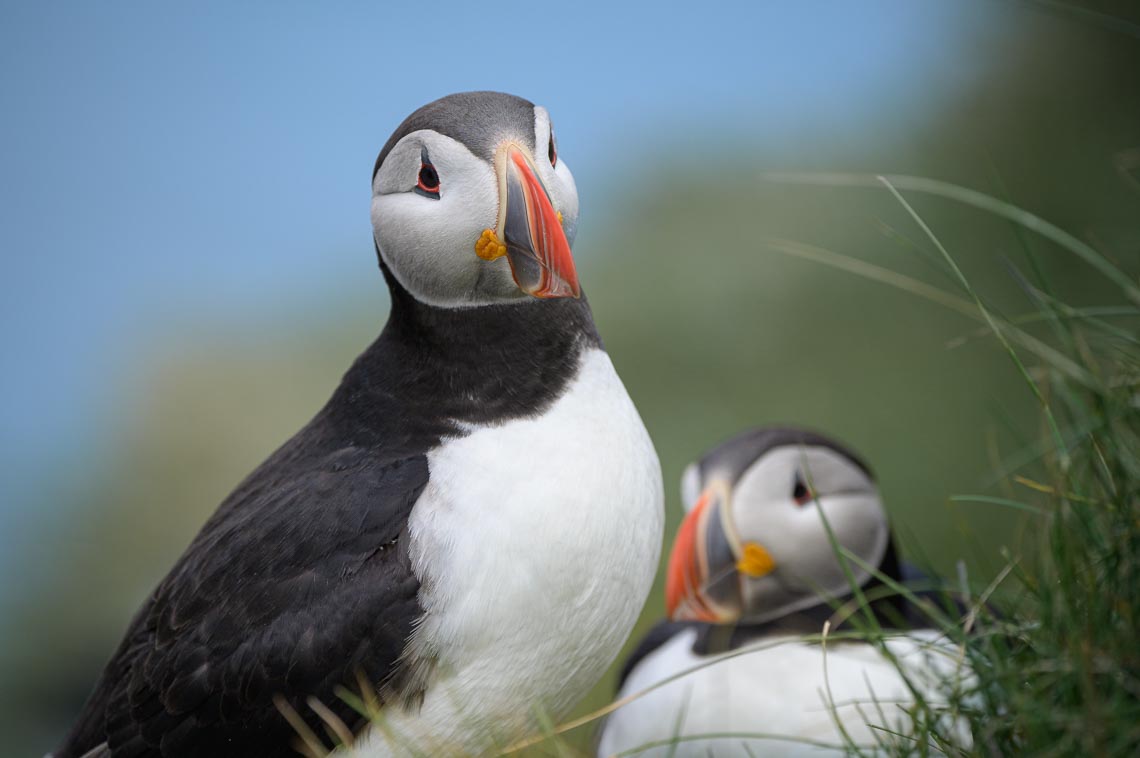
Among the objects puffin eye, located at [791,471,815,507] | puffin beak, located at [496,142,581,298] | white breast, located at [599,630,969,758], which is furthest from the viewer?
puffin eye, located at [791,471,815,507]

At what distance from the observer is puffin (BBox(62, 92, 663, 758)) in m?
2.26

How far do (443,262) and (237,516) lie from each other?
755mm

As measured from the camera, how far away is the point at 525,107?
94.4 inches

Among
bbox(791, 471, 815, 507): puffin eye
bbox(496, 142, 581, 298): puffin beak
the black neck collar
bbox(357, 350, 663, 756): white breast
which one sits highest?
bbox(496, 142, 581, 298): puffin beak

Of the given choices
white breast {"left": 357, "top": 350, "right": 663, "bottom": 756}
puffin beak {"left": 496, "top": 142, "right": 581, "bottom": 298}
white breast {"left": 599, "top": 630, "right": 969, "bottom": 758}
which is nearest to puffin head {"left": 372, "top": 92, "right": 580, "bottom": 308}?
puffin beak {"left": 496, "top": 142, "right": 581, "bottom": 298}

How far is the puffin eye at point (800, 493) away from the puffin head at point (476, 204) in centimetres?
145

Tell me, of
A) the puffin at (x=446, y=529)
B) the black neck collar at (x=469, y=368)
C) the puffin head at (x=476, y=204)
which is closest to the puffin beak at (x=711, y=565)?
the puffin at (x=446, y=529)

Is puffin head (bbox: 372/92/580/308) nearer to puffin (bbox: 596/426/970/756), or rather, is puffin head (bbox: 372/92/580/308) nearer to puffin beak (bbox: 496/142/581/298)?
puffin beak (bbox: 496/142/581/298)

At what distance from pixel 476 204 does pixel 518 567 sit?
698 mm

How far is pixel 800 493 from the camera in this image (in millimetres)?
3596

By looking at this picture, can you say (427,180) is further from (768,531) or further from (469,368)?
(768,531)

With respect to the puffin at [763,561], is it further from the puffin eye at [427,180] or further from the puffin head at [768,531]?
the puffin eye at [427,180]

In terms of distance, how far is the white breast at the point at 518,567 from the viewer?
225 centimetres

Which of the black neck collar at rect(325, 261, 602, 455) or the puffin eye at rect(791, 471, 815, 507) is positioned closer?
the black neck collar at rect(325, 261, 602, 455)
